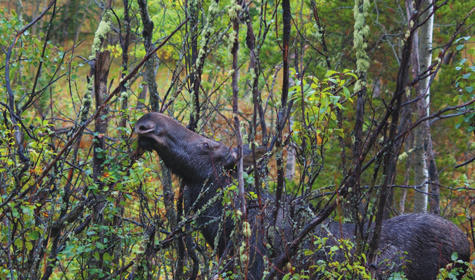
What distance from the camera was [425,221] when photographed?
5145 millimetres

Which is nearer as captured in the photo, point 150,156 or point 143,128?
point 143,128

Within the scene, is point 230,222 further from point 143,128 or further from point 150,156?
point 143,128

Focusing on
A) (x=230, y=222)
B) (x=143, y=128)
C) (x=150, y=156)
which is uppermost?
(x=143, y=128)

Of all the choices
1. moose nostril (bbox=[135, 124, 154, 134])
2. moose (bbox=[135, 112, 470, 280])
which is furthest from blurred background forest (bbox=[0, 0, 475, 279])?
moose (bbox=[135, 112, 470, 280])

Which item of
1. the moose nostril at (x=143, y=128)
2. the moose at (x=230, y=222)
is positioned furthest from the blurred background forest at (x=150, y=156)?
the moose at (x=230, y=222)

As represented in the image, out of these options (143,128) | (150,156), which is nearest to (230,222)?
(150,156)

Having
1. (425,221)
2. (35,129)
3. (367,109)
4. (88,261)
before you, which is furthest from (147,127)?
(367,109)

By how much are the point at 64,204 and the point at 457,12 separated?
9.89 meters

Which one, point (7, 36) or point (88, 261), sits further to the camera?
point (7, 36)

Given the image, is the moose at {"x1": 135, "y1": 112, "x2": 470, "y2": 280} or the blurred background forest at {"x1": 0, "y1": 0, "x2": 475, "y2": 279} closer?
the blurred background forest at {"x1": 0, "y1": 0, "x2": 475, "y2": 279}

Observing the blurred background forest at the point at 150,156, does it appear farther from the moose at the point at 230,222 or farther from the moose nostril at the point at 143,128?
the moose at the point at 230,222

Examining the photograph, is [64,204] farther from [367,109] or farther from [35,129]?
[367,109]

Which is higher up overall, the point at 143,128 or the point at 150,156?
the point at 143,128

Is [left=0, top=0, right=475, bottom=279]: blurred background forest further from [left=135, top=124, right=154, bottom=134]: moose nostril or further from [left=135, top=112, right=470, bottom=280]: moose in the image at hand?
[left=135, top=112, right=470, bottom=280]: moose
